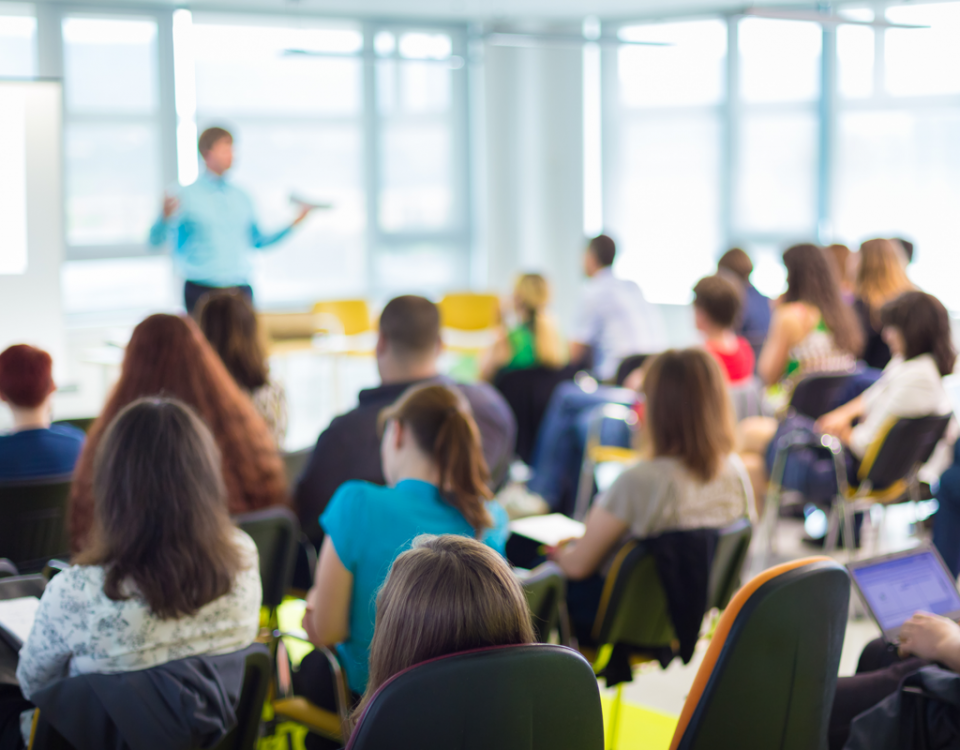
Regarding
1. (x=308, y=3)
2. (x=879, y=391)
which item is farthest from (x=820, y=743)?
(x=308, y=3)

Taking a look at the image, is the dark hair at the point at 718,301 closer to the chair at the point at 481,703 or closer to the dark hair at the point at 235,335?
the dark hair at the point at 235,335

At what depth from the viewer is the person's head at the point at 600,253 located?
5.75 metres

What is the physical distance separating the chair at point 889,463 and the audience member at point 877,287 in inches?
39.9

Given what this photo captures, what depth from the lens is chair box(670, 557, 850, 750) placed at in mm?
1646

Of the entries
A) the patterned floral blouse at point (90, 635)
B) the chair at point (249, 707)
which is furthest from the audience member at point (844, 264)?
the patterned floral blouse at point (90, 635)

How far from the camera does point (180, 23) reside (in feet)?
25.6

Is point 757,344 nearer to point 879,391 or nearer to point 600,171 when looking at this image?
point 879,391

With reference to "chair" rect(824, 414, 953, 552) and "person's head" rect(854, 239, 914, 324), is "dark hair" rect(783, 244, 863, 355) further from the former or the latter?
"chair" rect(824, 414, 953, 552)

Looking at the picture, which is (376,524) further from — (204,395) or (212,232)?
(212,232)

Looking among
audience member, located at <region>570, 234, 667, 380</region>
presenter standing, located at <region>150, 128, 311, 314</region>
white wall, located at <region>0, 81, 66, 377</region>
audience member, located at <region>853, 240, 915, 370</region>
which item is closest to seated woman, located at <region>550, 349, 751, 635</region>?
audience member, located at <region>853, 240, 915, 370</region>

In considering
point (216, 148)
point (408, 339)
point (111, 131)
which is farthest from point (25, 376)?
point (111, 131)

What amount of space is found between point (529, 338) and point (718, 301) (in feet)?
3.25

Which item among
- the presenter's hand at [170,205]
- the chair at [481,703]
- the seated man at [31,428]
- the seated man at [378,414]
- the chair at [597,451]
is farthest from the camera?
the presenter's hand at [170,205]

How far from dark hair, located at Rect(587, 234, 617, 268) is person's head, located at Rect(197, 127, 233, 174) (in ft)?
6.76
